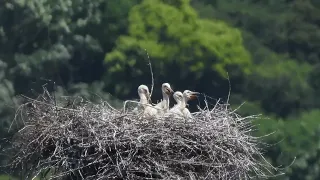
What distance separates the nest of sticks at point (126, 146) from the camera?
8578 millimetres

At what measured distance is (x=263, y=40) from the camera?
16.3 meters

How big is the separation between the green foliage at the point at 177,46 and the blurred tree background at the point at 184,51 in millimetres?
13

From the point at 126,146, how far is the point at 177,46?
7.43 meters

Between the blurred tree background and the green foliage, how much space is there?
1 centimetres

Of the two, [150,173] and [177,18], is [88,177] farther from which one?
[177,18]

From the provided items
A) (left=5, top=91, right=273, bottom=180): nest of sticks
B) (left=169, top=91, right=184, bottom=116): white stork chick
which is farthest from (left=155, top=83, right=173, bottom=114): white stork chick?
(left=5, top=91, right=273, bottom=180): nest of sticks

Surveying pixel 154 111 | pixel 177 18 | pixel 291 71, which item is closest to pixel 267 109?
pixel 291 71

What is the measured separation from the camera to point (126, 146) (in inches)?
338

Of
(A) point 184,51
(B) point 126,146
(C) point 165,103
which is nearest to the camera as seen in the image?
(B) point 126,146

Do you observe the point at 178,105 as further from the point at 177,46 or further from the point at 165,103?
the point at 177,46

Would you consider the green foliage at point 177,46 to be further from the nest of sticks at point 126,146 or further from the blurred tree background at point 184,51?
the nest of sticks at point 126,146

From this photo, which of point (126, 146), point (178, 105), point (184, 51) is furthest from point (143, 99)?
point (184, 51)

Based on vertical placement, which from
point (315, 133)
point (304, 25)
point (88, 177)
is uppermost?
point (88, 177)

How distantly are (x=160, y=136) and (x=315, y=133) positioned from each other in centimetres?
729
